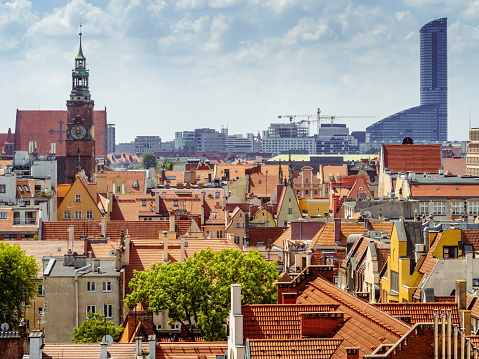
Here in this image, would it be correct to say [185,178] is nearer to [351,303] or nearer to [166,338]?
[166,338]

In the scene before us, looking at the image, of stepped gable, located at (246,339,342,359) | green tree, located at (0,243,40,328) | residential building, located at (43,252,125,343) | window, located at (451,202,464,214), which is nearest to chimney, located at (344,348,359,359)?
stepped gable, located at (246,339,342,359)

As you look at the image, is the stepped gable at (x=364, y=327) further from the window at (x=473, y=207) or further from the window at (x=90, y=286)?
the window at (x=473, y=207)

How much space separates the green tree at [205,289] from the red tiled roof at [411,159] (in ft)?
251

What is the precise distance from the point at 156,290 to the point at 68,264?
1296cm

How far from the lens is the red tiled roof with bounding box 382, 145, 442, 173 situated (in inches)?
5408

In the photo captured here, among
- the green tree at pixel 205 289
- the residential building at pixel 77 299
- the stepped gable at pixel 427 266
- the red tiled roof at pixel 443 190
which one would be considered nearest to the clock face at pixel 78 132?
the red tiled roof at pixel 443 190

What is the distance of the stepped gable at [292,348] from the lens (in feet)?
112

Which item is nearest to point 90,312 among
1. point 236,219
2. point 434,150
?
point 236,219

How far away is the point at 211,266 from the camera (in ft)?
201

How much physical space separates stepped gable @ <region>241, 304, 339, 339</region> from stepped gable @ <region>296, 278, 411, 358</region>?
959 mm

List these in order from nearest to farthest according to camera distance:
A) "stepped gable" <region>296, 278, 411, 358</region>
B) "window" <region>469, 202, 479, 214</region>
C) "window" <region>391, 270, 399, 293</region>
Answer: "stepped gable" <region>296, 278, 411, 358</region>
"window" <region>391, 270, 399, 293</region>
"window" <region>469, 202, 479, 214</region>

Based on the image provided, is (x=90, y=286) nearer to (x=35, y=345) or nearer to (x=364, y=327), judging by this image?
(x=35, y=345)

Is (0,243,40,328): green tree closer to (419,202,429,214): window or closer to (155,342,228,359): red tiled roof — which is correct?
(155,342,228,359): red tiled roof

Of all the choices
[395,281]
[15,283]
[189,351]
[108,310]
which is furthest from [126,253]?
[189,351]
